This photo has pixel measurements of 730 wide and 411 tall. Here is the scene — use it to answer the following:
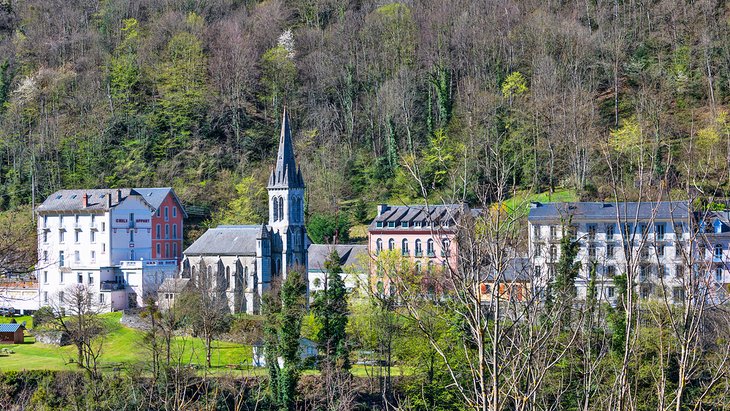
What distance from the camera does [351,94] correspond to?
78688mm

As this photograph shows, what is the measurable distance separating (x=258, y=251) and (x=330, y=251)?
5017 mm

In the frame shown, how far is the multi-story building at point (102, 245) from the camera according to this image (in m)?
60.8

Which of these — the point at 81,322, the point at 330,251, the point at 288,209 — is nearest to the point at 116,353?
the point at 81,322

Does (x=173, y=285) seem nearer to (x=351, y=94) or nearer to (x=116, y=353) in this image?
(x=116, y=353)

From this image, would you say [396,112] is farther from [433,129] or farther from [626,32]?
[626,32]

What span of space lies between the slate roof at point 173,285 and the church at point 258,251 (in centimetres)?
93

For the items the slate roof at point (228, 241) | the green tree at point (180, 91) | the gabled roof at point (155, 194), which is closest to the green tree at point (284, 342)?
the slate roof at point (228, 241)

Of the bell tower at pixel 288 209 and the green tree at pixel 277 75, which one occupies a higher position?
the green tree at pixel 277 75

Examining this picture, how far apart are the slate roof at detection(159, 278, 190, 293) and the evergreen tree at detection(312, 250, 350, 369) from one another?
16256 millimetres

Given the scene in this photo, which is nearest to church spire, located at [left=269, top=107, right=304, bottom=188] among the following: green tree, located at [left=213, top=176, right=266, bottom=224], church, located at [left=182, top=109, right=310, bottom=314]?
church, located at [left=182, top=109, right=310, bottom=314]

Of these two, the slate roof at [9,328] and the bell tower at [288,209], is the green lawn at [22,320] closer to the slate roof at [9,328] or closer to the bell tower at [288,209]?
the slate roof at [9,328]

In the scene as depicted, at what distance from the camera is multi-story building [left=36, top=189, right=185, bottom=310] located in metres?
60.8

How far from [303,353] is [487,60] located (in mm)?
40206

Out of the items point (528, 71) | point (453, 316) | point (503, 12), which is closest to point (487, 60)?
point (528, 71)
